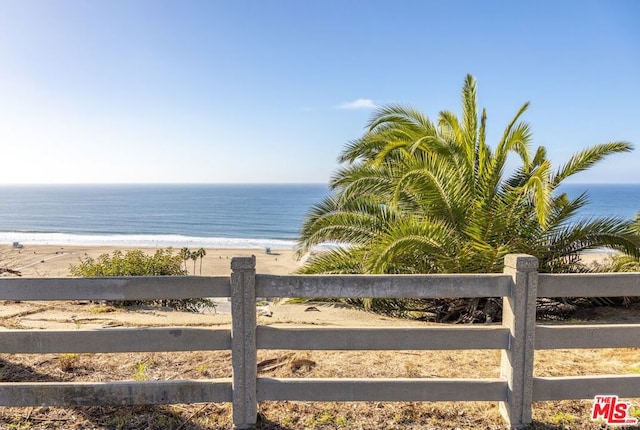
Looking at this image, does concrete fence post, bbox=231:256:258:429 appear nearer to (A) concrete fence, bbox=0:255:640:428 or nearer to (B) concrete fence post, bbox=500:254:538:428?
A: (A) concrete fence, bbox=0:255:640:428

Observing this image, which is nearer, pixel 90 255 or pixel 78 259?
pixel 78 259

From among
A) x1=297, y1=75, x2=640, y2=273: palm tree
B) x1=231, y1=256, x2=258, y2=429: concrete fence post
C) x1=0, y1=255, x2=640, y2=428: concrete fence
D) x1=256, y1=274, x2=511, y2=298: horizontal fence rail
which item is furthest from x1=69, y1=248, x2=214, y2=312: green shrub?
x1=256, y1=274, x2=511, y2=298: horizontal fence rail

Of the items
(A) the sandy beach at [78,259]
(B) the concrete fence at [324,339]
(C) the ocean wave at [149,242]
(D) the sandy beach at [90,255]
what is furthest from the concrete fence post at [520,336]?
(C) the ocean wave at [149,242]

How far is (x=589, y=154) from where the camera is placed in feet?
21.5

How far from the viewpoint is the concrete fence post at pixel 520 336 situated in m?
2.91

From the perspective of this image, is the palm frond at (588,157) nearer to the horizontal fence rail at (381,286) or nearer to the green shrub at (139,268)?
the horizontal fence rail at (381,286)

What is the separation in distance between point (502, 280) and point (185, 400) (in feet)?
8.25

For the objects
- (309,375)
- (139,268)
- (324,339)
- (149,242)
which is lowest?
(149,242)

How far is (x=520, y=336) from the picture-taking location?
2.95m

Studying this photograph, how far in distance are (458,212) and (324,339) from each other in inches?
176

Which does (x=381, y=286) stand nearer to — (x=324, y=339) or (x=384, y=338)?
(x=384, y=338)

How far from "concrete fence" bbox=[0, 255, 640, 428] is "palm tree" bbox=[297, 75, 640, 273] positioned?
2.78 meters

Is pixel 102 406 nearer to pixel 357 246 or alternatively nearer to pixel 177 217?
pixel 357 246

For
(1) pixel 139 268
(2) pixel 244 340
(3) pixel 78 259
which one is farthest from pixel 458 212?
(3) pixel 78 259
